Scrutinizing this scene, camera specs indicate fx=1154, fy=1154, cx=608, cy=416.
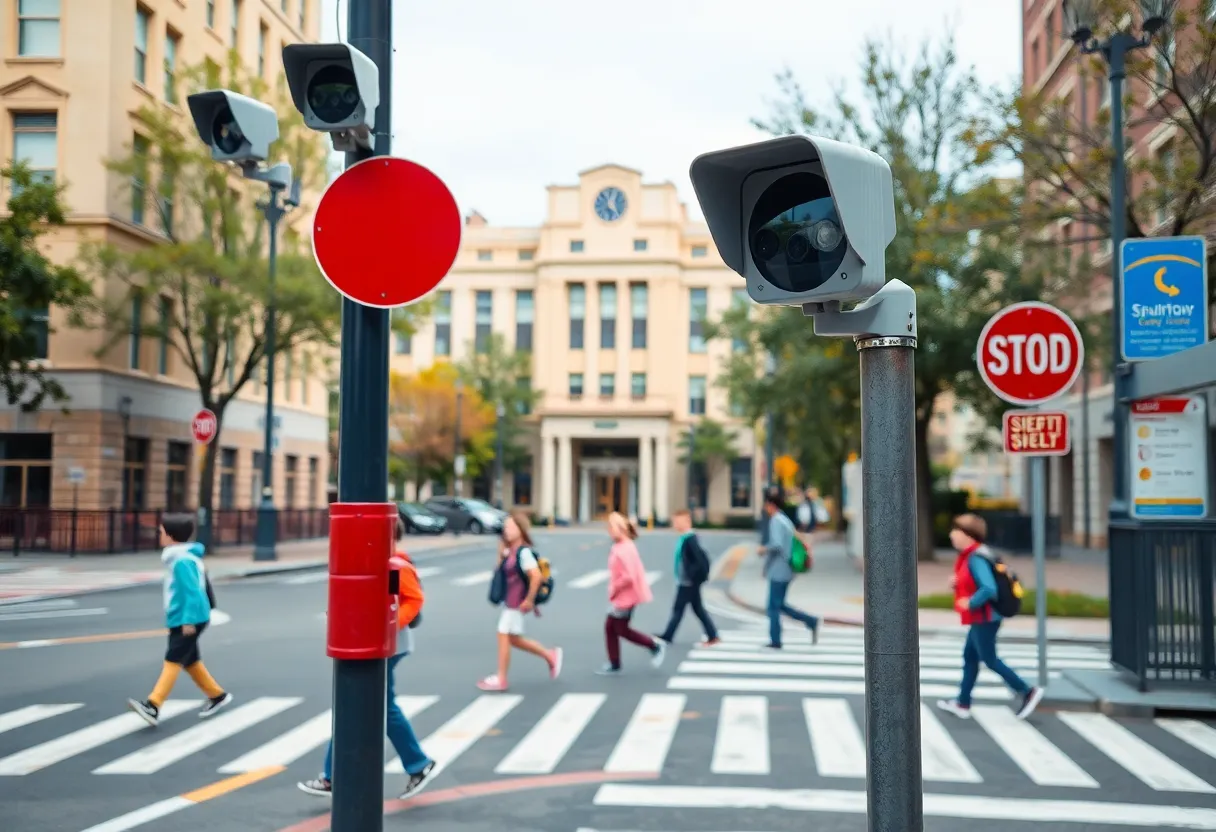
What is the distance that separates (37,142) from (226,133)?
0.97 meters

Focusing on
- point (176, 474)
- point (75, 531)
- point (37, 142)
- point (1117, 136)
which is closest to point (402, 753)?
point (75, 531)

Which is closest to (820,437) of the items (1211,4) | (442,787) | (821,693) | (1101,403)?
(1101,403)

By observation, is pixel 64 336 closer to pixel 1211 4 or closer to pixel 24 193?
pixel 24 193

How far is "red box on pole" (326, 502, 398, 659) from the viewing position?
4.22 metres

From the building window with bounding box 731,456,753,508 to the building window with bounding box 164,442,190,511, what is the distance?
58321 mm

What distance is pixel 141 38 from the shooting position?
5.92m

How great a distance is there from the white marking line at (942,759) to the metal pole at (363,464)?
12.4 ft

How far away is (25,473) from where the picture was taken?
5.01m

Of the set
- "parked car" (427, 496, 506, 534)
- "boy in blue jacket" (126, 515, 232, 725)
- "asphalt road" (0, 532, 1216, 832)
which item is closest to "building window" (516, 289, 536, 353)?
"parked car" (427, 496, 506, 534)

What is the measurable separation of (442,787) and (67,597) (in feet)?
8.42

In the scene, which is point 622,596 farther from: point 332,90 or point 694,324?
point 694,324

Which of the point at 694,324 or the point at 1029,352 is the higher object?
the point at 694,324

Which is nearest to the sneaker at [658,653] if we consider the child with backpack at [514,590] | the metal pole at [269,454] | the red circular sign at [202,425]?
the child with backpack at [514,590]

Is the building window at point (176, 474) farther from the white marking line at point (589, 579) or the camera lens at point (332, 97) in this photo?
the camera lens at point (332, 97)
